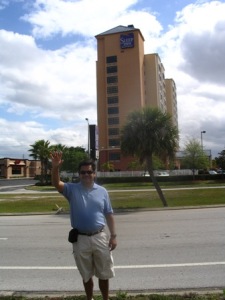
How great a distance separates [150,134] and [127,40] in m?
70.3

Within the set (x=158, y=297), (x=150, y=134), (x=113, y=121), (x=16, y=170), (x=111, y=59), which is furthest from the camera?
(x=16, y=170)

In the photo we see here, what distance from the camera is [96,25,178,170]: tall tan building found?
279 ft

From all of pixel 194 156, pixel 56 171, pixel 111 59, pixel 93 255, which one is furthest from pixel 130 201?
pixel 111 59

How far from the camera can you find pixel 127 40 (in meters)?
86.6

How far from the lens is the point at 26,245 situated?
30.9 ft

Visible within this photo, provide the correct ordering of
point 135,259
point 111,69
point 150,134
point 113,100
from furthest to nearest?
point 111,69 < point 113,100 < point 150,134 < point 135,259

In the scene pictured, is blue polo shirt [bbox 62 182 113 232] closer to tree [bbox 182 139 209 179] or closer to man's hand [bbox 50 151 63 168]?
man's hand [bbox 50 151 63 168]

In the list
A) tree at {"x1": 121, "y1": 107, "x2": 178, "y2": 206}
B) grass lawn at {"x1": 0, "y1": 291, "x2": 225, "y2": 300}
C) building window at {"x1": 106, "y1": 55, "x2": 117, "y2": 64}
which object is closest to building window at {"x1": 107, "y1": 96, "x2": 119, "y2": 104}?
building window at {"x1": 106, "y1": 55, "x2": 117, "y2": 64}

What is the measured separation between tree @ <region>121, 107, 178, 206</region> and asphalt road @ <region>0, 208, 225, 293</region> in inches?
334

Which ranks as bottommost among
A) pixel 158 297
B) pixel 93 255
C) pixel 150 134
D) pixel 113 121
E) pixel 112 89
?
pixel 158 297

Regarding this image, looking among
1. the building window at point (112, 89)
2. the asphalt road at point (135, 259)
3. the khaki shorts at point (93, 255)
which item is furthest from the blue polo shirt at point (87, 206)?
the building window at point (112, 89)

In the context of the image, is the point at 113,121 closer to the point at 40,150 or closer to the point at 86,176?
the point at 40,150

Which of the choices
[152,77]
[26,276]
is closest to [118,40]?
[152,77]

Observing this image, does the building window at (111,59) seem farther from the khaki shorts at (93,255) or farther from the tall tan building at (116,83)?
the khaki shorts at (93,255)
